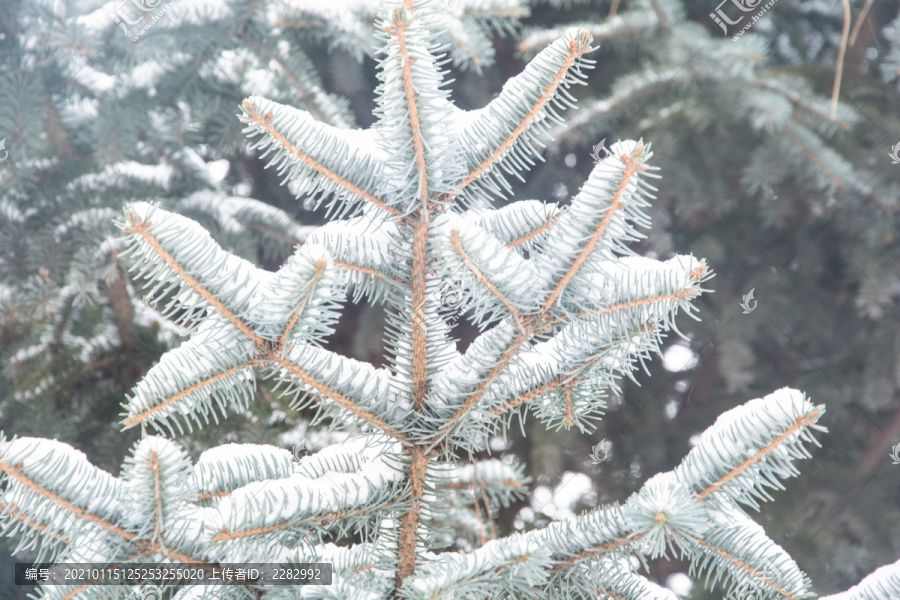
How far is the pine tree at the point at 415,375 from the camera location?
58cm

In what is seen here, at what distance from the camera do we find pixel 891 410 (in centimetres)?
183

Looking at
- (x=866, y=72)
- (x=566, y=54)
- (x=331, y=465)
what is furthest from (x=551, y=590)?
(x=866, y=72)
